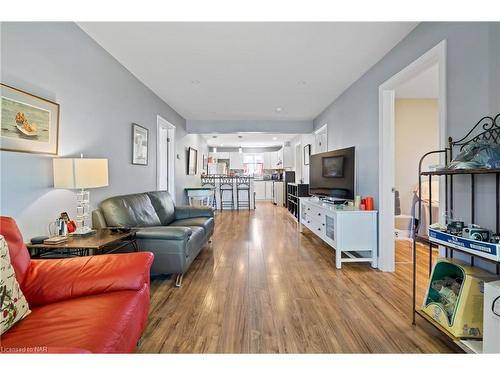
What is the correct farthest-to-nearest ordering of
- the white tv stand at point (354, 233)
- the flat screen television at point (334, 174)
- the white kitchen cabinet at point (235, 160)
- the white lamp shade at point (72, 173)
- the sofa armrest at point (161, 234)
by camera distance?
1. the white kitchen cabinet at point (235, 160)
2. the flat screen television at point (334, 174)
3. the white tv stand at point (354, 233)
4. the sofa armrest at point (161, 234)
5. the white lamp shade at point (72, 173)

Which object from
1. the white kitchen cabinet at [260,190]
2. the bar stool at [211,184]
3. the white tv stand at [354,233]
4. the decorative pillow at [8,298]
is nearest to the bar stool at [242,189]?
the bar stool at [211,184]

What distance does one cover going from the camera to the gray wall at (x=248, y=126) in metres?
5.98

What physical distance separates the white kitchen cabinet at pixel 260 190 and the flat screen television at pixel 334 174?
626 centimetres

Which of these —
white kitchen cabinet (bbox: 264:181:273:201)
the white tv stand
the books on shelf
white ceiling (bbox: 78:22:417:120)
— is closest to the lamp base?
the books on shelf

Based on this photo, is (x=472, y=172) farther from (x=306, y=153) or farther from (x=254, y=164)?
(x=254, y=164)

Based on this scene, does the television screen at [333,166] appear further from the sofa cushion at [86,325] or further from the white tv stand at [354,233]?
the sofa cushion at [86,325]

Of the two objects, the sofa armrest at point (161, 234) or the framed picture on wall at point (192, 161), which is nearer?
the sofa armrest at point (161, 234)

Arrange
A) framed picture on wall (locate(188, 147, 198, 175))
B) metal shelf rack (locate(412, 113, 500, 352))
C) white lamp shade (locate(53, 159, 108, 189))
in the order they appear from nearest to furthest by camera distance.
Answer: metal shelf rack (locate(412, 113, 500, 352))
white lamp shade (locate(53, 159, 108, 189))
framed picture on wall (locate(188, 147, 198, 175))

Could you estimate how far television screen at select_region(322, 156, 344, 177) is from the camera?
11.7 feet

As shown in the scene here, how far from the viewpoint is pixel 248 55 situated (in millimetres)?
2748

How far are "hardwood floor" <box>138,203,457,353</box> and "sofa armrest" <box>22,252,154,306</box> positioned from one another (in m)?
0.52

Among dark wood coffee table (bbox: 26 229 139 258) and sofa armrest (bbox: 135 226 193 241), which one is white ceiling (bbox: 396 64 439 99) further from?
dark wood coffee table (bbox: 26 229 139 258)

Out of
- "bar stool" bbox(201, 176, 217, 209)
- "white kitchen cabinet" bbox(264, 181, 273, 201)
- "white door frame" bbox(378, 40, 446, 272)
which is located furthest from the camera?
"white kitchen cabinet" bbox(264, 181, 273, 201)

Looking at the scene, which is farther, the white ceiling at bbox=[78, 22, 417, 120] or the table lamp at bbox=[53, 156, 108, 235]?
the white ceiling at bbox=[78, 22, 417, 120]
